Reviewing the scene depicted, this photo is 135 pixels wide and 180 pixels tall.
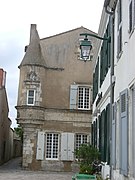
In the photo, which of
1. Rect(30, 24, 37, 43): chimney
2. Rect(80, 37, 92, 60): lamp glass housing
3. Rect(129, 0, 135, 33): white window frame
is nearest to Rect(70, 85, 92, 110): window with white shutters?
Rect(30, 24, 37, 43): chimney

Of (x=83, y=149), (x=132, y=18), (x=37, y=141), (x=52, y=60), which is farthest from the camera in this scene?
(x=52, y=60)

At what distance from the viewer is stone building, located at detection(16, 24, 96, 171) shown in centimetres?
2883

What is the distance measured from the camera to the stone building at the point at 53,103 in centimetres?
2883

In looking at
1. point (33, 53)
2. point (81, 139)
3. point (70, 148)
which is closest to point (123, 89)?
point (70, 148)

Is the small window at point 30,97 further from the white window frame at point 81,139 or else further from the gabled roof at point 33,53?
the white window frame at point 81,139

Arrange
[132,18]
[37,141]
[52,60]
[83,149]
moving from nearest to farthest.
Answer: [132,18]
[83,149]
[37,141]
[52,60]

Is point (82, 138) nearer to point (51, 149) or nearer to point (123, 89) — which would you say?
point (51, 149)

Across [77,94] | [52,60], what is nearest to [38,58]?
[52,60]

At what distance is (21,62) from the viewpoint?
3016 centimetres

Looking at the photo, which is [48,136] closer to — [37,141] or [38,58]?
[37,141]

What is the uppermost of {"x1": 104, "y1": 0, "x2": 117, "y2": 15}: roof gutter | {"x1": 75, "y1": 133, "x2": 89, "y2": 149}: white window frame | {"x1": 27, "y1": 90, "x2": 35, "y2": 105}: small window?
{"x1": 104, "y1": 0, "x2": 117, "y2": 15}: roof gutter

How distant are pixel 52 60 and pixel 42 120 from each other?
5.03 metres

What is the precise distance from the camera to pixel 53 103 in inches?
1185

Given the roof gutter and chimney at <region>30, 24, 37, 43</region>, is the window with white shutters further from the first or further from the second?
the roof gutter
